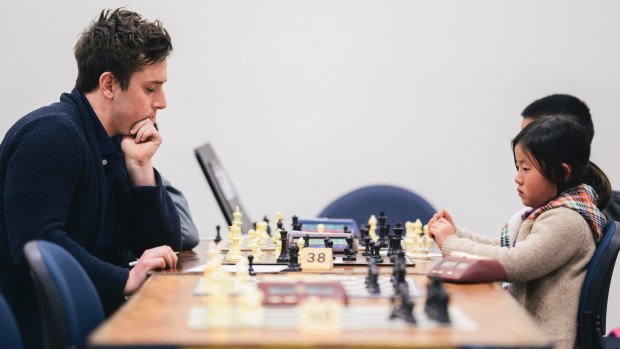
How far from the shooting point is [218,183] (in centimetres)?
416

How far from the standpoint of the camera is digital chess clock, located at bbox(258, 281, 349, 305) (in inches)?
72.9

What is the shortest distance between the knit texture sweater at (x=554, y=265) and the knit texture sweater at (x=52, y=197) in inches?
48.9

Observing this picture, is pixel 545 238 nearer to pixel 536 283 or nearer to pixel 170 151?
pixel 536 283

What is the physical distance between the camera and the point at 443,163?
5.61 meters

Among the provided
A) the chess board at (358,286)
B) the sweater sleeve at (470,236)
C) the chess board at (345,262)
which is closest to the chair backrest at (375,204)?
the sweater sleeve at (470,236)

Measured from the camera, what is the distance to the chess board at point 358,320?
5.47ft

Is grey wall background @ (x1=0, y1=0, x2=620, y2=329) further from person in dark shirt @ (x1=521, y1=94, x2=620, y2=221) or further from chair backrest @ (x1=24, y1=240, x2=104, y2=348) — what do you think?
chair backrest @ (x1=24, y1=240, x2=104, y2=348)

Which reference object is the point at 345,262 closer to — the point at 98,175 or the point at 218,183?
the point at 98,175

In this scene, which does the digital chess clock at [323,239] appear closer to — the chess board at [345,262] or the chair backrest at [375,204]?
the chess board at [345,262]

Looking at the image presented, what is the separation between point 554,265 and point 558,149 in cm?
45

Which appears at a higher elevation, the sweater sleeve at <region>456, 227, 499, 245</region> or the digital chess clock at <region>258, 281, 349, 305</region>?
the digital chess clock at <region>258, 281, 349, 305</region>

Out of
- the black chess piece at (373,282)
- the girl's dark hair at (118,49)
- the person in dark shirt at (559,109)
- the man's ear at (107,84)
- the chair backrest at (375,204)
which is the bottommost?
the chair backrest at (375,204)

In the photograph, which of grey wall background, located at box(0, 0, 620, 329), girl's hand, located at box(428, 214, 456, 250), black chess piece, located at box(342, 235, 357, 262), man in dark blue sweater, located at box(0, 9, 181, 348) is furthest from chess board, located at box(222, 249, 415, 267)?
grey wall background, located at box(0, 0, 620, 329)

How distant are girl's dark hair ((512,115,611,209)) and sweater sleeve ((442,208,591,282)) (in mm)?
196
